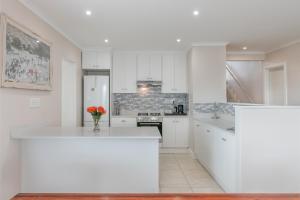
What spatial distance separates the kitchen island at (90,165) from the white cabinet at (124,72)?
9.58 ft

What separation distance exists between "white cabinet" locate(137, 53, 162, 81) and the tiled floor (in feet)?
6.69

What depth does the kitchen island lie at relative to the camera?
2494 millimetres

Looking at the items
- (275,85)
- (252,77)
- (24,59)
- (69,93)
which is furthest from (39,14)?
(252,77)

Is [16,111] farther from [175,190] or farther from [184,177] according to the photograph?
[184,177]

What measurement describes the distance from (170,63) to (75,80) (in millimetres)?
2353

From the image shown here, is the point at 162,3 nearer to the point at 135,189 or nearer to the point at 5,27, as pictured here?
the point at 5,27

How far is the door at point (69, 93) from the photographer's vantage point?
14.7 feet

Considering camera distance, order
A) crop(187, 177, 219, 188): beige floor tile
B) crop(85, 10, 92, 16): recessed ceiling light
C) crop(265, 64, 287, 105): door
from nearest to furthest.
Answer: crop(85, 10, 92, 16): recessed ceiling light, crop(187, 177, 219, 188): beige floor tile, crop(265, 64, 287, 105): door

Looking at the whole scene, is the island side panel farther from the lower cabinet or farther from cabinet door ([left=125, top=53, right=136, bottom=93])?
cabinet door ([left=125, top=53, right=136, bottom=93])

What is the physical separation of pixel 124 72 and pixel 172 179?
2.96 m

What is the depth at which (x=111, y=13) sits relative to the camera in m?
2.96

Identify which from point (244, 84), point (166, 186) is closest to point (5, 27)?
point (166, 186)

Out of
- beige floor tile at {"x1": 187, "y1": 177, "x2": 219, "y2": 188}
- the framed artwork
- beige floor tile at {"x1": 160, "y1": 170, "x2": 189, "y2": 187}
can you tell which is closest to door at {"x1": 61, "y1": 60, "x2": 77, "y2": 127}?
the framed artwork

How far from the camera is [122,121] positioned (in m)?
5.03
